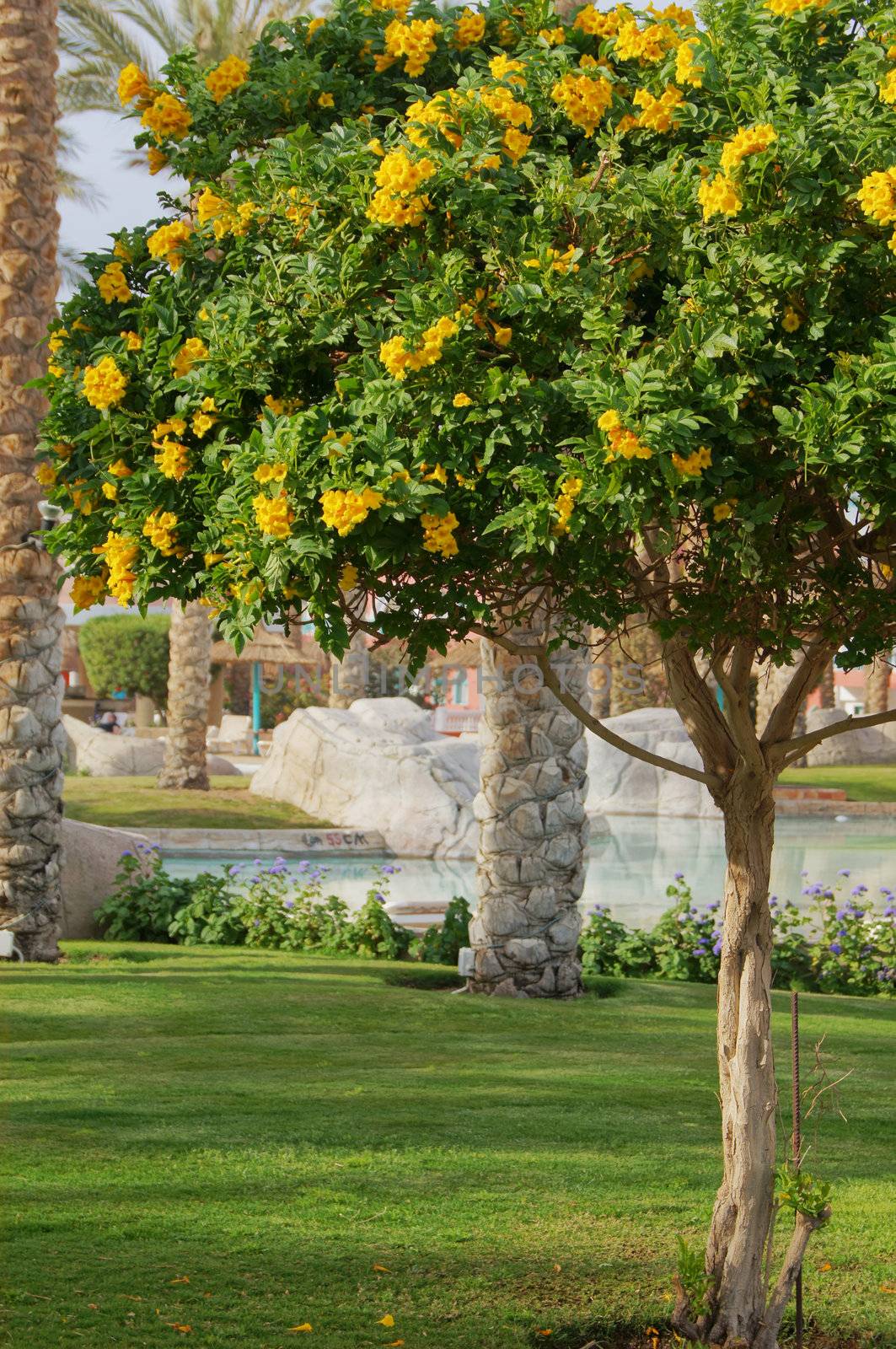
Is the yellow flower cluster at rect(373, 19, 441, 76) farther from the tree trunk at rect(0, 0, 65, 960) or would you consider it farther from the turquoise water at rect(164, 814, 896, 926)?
the turquoise water at rect(164, 814, 896, 926)

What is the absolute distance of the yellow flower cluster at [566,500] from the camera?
3162 mm

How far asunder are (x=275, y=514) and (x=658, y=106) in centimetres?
142

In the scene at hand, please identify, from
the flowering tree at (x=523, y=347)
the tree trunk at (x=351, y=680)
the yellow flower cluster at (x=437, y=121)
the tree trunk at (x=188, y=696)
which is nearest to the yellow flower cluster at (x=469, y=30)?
the flowering tree at (x=523, y=347)

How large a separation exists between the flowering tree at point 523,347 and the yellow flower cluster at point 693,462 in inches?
0.4

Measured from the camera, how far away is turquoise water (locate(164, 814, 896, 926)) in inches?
709

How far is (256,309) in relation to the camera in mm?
3516

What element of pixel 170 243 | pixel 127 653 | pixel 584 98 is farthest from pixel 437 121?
pixel 127 653

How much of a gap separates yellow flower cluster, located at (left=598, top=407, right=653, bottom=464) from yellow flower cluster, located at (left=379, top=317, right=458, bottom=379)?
0.41 meters

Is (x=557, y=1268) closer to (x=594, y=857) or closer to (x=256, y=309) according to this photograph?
(x=256, y=309)

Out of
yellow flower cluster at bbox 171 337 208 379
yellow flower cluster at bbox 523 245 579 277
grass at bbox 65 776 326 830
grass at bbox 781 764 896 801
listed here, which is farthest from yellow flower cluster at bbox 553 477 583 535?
grass at bbox 781 764 896 801

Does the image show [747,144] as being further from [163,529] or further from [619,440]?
[163,529]

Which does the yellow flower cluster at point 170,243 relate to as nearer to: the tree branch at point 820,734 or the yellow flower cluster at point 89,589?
the yellow flower cluster at point 89,589

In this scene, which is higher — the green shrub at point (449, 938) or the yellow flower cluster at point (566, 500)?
the yellow flower cluster at point (566, 500)

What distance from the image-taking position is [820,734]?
421cm
